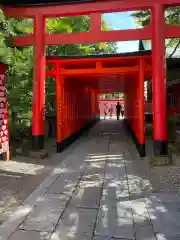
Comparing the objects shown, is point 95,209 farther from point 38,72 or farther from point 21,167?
point 38,72

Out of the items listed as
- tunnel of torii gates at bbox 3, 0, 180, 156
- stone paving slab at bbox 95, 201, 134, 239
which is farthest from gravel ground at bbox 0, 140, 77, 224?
stone paving slab at bbox 95, 201, 134, 239

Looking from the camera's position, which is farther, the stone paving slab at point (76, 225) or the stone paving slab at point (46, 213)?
the stone paving slab at point (46, 213)

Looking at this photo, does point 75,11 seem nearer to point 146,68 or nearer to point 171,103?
point 146,68

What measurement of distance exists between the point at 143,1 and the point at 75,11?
1.97 metres

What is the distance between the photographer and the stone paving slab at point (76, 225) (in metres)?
3.42

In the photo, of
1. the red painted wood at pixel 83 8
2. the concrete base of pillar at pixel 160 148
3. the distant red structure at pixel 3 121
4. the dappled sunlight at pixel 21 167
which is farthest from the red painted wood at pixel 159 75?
the distant red structure at pixel 3 121

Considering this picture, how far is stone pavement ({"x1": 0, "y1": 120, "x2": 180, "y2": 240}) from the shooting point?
137 inches

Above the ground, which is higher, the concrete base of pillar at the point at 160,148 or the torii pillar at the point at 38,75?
the torii pillar at the point at 38,75

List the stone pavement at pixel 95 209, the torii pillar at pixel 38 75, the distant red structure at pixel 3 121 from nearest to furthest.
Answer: the stone pavement at pixel 95 209, the distant red structure at pixel 3 121, the torii pillar at pixel 38 75

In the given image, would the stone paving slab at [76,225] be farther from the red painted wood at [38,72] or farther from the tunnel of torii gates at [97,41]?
the red painted wood at [38,72]

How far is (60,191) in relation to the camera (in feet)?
16.9

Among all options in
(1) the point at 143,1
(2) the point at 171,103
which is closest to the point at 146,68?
(1) the point at 143,1

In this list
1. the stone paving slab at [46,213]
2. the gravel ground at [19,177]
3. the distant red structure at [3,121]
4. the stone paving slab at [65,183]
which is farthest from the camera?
the distant red structure at [3,121]

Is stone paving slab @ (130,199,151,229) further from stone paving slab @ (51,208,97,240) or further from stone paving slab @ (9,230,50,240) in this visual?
stone paving slab @ (9,230,50,240)
